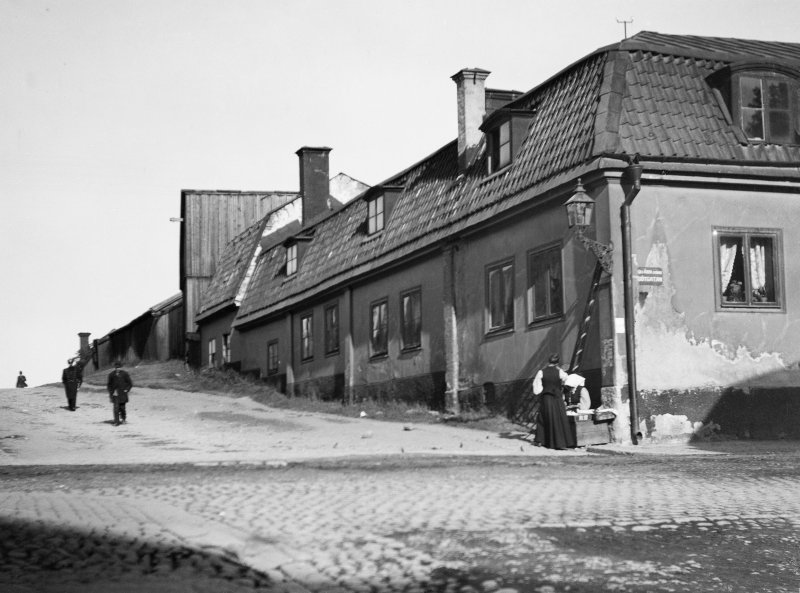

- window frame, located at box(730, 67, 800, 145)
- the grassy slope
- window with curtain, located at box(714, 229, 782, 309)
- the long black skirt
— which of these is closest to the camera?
the long black skirt

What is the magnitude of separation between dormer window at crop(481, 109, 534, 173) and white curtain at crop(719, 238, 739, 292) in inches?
180

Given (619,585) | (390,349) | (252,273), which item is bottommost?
(619,585)

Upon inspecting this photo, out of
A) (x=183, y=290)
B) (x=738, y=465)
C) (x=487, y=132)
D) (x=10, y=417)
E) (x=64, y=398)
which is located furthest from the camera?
(x=183, y=290)

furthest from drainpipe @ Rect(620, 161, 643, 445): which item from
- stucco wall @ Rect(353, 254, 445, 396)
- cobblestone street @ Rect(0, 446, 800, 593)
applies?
stucco wall @ Rect(353, 254, 445, 396)

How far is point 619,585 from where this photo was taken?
638 centimetres

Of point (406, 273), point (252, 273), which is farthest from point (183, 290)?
point (406, 273)

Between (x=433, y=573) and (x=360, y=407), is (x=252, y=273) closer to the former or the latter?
(x=360, y=407)

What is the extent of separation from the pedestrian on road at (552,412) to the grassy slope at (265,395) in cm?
308

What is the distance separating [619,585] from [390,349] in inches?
875

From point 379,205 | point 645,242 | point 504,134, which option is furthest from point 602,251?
point 379,205

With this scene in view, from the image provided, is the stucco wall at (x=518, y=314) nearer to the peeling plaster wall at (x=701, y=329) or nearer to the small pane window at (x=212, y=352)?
the peeling plaster wall at (x=701, y=329)

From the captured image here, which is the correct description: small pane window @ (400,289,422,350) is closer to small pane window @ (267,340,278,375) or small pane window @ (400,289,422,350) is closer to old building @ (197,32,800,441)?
old building @ (197,32,800,441)

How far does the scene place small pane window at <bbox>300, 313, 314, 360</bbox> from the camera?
3447 cm

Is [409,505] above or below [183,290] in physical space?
below
